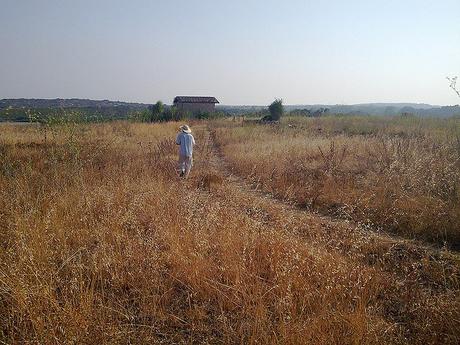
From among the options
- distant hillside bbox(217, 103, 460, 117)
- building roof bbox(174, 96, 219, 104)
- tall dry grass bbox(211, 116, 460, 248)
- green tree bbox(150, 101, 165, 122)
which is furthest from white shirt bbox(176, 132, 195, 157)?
building roof bbox(174, 96, 219, 104)

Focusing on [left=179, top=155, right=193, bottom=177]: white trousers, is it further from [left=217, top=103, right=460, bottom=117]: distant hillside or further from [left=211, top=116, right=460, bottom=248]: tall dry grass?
[left=217, top=103, right=460, bottom=117]: distant hillside

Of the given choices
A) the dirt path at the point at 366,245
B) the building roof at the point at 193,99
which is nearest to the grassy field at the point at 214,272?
the dirt path at the point at 366,245

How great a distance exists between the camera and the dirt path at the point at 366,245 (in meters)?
3.02

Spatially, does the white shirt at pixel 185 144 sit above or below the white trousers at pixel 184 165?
above

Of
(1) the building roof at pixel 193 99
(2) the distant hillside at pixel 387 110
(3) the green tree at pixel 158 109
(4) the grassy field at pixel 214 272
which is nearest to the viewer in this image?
(4) the grassy field at pixel 214 272

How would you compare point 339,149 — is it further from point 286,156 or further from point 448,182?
point 448,182

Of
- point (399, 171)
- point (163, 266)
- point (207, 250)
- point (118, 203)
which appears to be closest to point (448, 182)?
point (399, 171)

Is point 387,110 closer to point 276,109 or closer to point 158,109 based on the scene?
point 276,109

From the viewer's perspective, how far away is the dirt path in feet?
9.90

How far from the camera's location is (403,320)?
2455mm

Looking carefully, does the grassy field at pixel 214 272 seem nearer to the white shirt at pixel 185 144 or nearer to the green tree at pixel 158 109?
the white shirt at pixel 185 144

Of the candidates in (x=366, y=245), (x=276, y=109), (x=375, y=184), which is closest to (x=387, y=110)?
(x=276, y=109)

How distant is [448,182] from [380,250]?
2.76 meters

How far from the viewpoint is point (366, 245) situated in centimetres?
366
